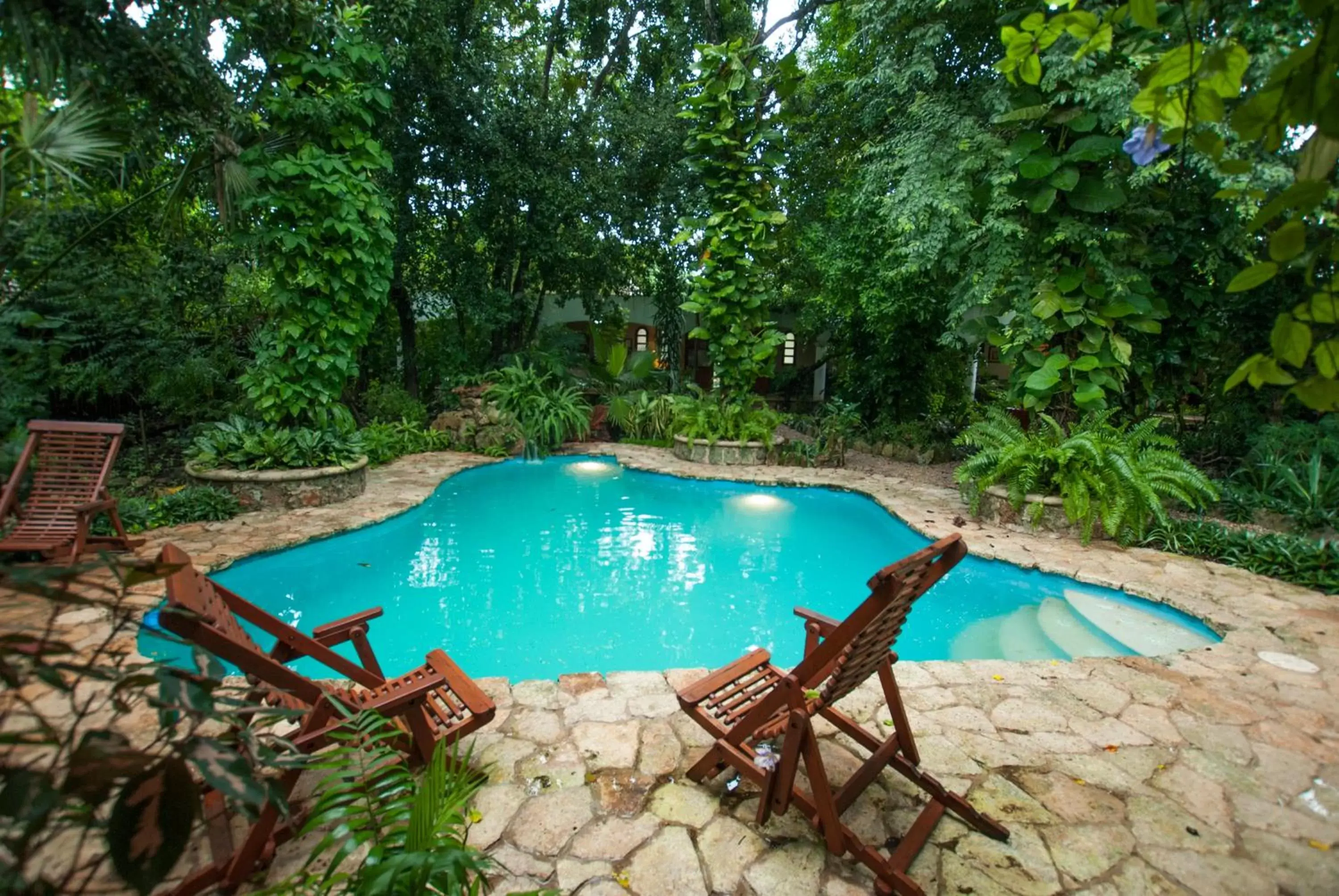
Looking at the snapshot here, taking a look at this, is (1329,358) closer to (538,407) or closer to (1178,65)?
(1178,65)

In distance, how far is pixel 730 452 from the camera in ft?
31.9

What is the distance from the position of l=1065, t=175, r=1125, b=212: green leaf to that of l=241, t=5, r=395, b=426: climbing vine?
21.8ft

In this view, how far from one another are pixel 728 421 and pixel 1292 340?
8.85 meters

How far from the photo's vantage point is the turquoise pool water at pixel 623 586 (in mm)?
4566

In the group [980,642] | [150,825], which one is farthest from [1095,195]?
[150,825]

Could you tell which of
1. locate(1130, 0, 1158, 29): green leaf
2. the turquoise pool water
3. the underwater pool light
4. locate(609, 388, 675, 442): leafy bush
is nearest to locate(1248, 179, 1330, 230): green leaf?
locate(1130, 0, 1158, 29): green leaf

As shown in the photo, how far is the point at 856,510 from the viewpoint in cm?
792

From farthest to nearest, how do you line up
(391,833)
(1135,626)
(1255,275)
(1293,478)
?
1. (1293,478)
2. (1135,626)
3. (391,833)
4. (1255,275)

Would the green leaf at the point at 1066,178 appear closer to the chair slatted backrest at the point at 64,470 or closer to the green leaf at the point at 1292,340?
the green leaf at the point at 1292,340

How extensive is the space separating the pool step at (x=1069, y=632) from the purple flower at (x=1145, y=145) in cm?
372

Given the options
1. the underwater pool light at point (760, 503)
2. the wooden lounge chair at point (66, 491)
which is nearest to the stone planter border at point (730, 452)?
the underwater pool light at point (760, 503)

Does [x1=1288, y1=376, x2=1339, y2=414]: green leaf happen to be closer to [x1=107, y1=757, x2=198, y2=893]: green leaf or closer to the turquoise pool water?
[x1=107, y1=757, x2=198, y2=893]: green leaf

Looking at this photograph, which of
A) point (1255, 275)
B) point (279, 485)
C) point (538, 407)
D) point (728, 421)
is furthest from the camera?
point (538, 407)

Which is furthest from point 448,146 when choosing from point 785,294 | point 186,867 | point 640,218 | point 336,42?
point 186,867
